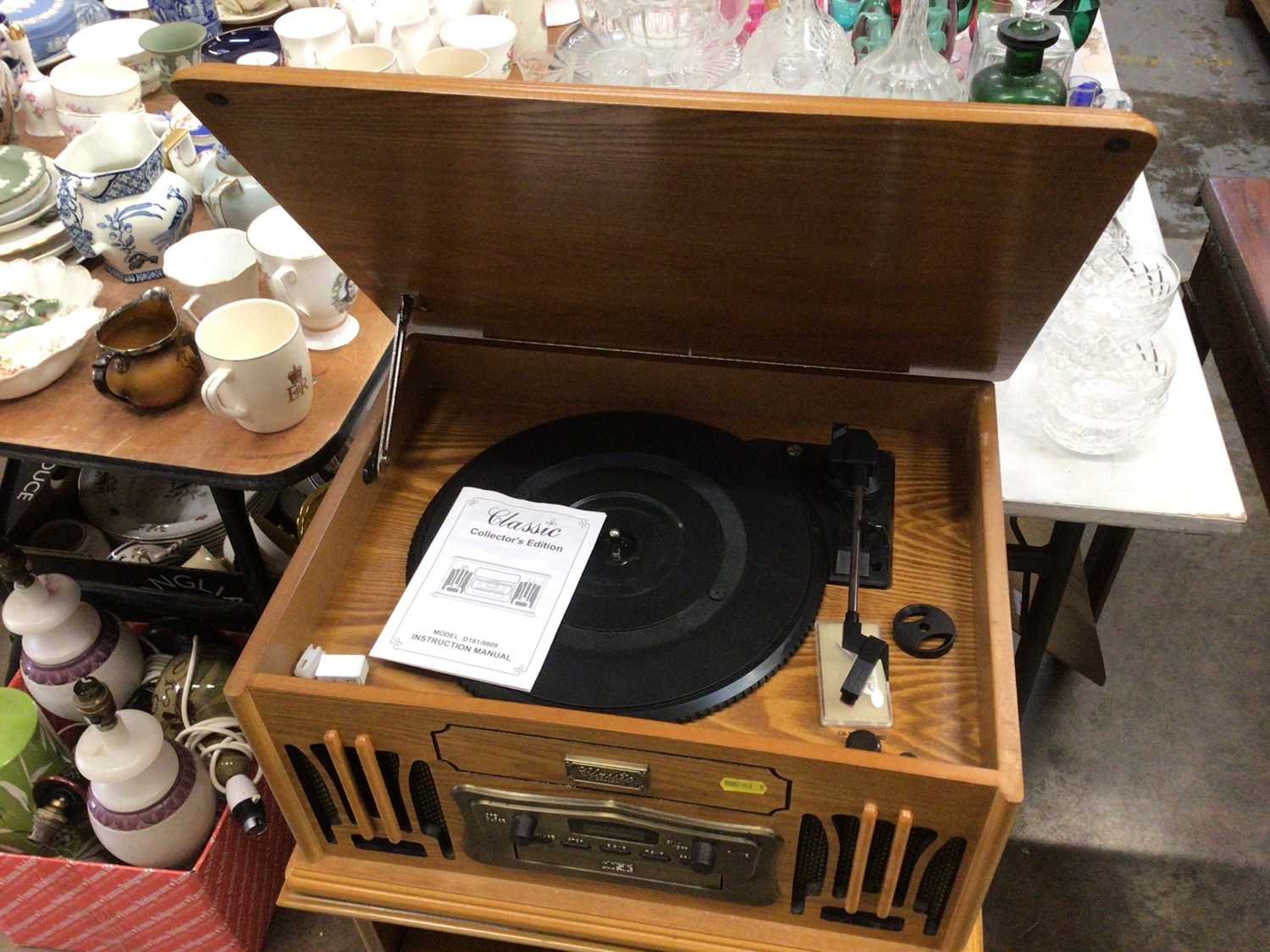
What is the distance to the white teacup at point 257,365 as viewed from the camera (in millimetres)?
1027

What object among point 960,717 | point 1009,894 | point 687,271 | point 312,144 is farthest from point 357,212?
point 1009,894

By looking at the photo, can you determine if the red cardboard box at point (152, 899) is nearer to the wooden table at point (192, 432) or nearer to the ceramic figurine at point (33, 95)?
the wooden table at point (192, 432)

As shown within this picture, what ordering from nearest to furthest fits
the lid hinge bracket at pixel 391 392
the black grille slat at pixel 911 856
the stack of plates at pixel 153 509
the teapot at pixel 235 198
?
the black grille slat at pixel 911 856
the lid hinge bracket at pixel 391 392
the teapot at pixel 235 198
the stack of plates at pixel 153 509

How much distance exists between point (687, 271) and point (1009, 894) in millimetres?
1175

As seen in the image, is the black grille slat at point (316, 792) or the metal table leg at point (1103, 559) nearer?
the black grille slat at point (316, 792)

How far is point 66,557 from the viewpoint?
4.94 ft

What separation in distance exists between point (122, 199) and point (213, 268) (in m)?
0.13

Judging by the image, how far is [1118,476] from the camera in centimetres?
112

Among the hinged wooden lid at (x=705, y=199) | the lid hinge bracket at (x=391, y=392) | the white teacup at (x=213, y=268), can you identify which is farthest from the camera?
the white teacup at (x=213, y=268)

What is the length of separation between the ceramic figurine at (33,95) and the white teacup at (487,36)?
1.97 feet

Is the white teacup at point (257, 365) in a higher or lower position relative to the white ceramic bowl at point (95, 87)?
lower

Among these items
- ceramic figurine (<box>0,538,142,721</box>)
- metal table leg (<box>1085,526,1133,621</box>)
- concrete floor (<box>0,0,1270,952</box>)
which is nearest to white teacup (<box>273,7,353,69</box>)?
ceramic figurine (<box>0,538,142,721</box>)

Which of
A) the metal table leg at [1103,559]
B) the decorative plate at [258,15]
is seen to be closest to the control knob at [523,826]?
the metal table leg at [1103,559]

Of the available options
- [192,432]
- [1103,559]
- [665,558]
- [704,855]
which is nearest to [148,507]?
[192,432]
